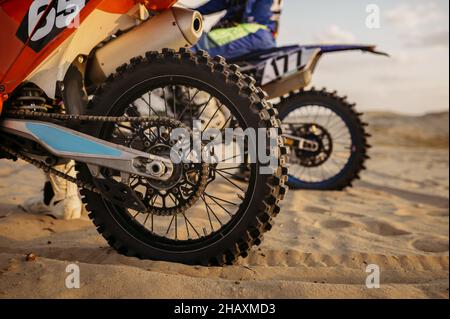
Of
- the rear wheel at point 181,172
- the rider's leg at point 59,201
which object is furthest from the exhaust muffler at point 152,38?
the rider's leg at point 59,201

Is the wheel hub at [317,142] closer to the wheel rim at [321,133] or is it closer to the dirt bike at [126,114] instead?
the wheel rim at [321,133]

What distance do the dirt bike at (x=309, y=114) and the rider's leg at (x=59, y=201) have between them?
1.82 metres

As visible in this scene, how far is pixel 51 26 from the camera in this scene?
1.85m

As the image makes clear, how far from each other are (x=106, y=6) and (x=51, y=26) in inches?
10.1

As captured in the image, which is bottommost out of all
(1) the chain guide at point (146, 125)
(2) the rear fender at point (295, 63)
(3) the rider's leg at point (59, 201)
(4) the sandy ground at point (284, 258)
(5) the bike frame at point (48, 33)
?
(4) the sandy ground at point (284, 258)

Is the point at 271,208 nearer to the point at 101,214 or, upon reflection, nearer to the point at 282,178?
the point at 282,178

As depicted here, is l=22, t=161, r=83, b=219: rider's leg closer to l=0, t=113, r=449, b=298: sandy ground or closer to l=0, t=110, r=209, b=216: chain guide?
l=0, t=113, r=449, b=298: sandy ground

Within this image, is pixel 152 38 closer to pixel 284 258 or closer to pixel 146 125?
pixel 146 125

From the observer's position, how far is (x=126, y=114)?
6.39 feet

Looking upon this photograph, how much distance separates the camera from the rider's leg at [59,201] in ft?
8.64

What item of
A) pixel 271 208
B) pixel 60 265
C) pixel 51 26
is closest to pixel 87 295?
pixel 60 265

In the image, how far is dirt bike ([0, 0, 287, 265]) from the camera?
5.81ft

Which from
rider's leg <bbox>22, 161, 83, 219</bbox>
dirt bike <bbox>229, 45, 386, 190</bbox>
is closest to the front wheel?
dirt bike <bbox>229, 45, 386, 190</bbox>

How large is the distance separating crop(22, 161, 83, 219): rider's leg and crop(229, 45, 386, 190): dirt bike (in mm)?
1815
